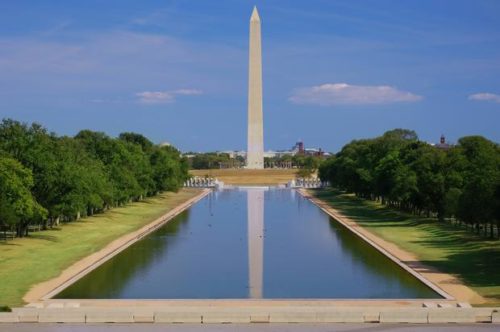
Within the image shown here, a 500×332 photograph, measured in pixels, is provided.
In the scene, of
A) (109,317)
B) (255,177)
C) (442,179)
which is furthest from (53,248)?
(255,177)

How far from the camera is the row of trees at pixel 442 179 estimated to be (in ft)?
120

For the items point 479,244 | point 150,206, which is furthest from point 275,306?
point 150,206

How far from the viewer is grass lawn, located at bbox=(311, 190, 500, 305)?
26.5 metres

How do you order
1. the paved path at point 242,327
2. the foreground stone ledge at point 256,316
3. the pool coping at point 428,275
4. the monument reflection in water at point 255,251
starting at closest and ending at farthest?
the paved path at point 242,327
the foreground stone ledge at point 256,316
the pool coping at point 428,275
the monument reflection in water at point 255,251

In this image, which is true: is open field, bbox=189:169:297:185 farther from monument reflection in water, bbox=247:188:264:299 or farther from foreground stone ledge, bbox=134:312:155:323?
foreground stone ledge, bbox=134:312:155:323

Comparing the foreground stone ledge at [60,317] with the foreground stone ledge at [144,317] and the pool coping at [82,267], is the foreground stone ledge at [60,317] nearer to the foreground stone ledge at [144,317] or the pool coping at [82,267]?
the foreground stone ledge at [144,317]

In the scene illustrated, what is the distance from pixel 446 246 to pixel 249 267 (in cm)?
1057

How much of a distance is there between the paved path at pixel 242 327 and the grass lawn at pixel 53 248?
3.36m

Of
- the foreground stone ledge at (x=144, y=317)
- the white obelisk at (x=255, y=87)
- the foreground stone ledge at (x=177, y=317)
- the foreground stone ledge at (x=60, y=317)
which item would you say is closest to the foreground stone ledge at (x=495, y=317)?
the foreground stone ledge at (x=177, y=317)

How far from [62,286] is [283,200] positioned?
53987mm

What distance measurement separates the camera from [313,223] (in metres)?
50.5

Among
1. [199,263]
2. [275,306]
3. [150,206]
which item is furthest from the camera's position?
[150,206]

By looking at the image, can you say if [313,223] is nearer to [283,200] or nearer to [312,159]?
[283,200]

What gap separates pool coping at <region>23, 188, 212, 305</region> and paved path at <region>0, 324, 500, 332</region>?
3.86 metres
